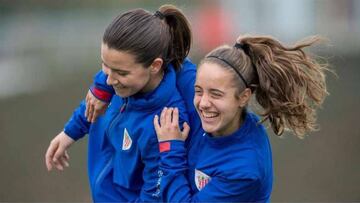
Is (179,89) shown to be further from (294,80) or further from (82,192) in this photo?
(82,192)

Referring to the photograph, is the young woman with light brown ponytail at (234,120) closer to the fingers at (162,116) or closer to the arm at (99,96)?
the fingers at (162,116)

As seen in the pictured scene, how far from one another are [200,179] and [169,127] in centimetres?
16

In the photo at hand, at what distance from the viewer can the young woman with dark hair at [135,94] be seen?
6.19 ft

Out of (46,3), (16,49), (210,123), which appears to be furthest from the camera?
(46,3)

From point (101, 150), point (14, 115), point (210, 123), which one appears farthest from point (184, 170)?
point (14, 115)

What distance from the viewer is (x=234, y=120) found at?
190cm

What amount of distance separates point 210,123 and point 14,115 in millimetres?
4288

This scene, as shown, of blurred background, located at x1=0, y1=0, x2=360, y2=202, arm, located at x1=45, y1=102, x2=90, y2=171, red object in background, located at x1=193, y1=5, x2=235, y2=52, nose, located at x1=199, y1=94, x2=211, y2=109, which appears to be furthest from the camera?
red object in background, located at x1=193, y1=5, x2=235, y2=52

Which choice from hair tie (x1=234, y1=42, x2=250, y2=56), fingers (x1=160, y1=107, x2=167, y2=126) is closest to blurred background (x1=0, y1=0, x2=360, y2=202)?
hair tie (x1=234, y1=42, x2=250, y2=56)

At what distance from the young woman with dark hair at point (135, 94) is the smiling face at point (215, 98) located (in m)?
0.12

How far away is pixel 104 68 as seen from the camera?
1.94m

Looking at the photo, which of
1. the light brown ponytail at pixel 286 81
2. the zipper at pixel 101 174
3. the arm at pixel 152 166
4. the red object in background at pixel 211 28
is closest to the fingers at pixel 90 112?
the zipper at pixel 101 174

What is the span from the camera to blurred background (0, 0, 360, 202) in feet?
14.8

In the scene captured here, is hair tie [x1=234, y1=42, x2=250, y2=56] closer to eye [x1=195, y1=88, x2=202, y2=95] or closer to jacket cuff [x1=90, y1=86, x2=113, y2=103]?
eye [x1=195, y1=88, x2=202, y2=95]
